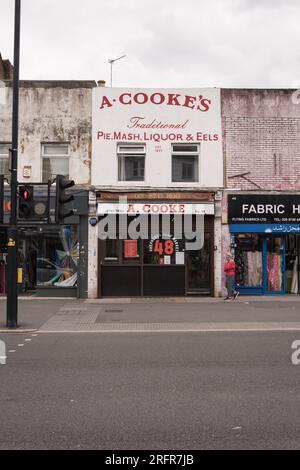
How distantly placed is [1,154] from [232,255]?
9.15 metres

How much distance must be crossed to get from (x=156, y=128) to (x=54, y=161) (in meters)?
3.91

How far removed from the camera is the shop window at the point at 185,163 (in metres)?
20.1

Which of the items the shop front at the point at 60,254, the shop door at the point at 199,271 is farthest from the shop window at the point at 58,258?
the shop door at the point at 199,271

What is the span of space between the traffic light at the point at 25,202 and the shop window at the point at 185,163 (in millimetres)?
8267

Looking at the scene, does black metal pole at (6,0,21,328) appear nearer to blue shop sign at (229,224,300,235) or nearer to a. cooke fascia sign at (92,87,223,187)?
a. cooke fascia sign at (92,87,223,187)

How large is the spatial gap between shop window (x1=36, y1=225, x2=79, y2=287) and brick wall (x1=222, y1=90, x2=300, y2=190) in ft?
19.8

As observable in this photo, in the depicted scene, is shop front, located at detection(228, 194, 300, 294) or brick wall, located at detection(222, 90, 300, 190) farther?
brick wall, located at detection(222, 90, 300, 190)

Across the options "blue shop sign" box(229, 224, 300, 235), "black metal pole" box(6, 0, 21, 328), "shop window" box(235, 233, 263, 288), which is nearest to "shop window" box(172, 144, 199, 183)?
"blue shop sign" box(229, 224, 300, 235)

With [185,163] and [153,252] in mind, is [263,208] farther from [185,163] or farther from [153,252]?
[153,252]

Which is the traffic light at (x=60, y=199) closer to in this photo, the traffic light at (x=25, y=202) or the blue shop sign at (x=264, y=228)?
the traffic light at (x=25, y=202)

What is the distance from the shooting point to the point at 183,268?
20.0 m

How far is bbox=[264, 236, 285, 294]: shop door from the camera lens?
2031cm

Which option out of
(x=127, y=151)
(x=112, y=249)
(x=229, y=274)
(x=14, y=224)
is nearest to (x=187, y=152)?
(x=127, y=151)

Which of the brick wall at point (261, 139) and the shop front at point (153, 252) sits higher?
the brick wall at point (261, 139)
